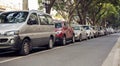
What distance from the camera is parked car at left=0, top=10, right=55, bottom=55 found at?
13594 millimetres

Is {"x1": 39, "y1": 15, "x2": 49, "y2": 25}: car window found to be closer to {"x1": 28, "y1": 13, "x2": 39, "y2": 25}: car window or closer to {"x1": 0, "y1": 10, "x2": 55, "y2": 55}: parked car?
{"x1": 0, "y1": 10, "x2": 55, "y2": 55}: parked car

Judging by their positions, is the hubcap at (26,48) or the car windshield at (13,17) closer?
the hubcap at (26,48)

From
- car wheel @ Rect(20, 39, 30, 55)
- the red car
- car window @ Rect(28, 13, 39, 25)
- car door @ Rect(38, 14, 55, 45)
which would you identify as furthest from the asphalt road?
the red car

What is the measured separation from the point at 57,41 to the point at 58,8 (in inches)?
961

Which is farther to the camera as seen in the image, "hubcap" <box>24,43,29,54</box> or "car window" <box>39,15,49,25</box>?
"car window" <box>39,15,49,25</box>

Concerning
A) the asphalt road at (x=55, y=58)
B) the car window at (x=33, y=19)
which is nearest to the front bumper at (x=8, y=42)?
the asphalt road at (x=55, y=58)

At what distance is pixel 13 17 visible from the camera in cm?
1513

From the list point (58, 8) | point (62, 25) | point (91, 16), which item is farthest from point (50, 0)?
point (91, 16)

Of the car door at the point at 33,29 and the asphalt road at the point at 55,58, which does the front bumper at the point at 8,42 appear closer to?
the asphalt road at the point at 55,58

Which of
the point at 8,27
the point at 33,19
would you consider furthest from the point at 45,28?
the point at 8,27

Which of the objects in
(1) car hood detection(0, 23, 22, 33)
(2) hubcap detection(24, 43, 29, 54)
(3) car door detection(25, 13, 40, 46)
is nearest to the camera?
(1) car hood detection(0, 23, 22, 33)

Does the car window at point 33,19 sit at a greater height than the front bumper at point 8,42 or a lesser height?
greater

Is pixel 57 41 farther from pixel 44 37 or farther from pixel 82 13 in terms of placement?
pixel 82 13

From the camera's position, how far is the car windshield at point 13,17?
14.8m
